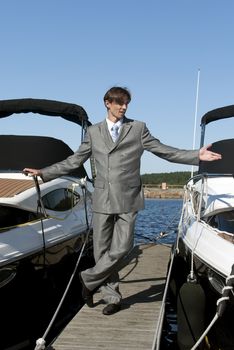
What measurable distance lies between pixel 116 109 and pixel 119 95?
143 millimetres

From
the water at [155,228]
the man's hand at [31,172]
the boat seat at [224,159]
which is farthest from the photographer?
the water at [155,228]

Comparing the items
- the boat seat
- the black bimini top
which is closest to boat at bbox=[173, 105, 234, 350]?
the boat seat

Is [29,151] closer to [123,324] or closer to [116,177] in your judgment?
[116,177]

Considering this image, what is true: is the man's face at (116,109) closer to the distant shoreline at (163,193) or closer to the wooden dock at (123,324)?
the wooden dock at (123,324)

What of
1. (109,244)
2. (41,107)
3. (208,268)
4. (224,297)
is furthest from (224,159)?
(224,297)

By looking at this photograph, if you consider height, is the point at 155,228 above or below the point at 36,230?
below

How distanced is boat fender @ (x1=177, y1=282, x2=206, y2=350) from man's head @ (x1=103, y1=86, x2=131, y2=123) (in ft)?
6.19

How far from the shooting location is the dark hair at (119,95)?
4906 mm

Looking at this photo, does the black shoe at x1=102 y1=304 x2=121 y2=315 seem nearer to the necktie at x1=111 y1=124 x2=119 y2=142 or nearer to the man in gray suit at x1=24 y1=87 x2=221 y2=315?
the man in gray suit at x1=24 y1=87 x2=221 y2=315

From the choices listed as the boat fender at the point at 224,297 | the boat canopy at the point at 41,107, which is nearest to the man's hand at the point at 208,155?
the boat fender at the point at 224,297

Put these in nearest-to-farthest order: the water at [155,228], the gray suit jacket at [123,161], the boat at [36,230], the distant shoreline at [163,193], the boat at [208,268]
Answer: the boat at [208,268] < the gray suit jacket at [123,161] < the boat at [36,230] < the water at [155,228] < the distant shoreline at [163,193]

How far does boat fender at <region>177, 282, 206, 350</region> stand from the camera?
4988mm

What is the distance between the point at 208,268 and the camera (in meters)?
5.15

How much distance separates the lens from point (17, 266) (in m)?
5.51
